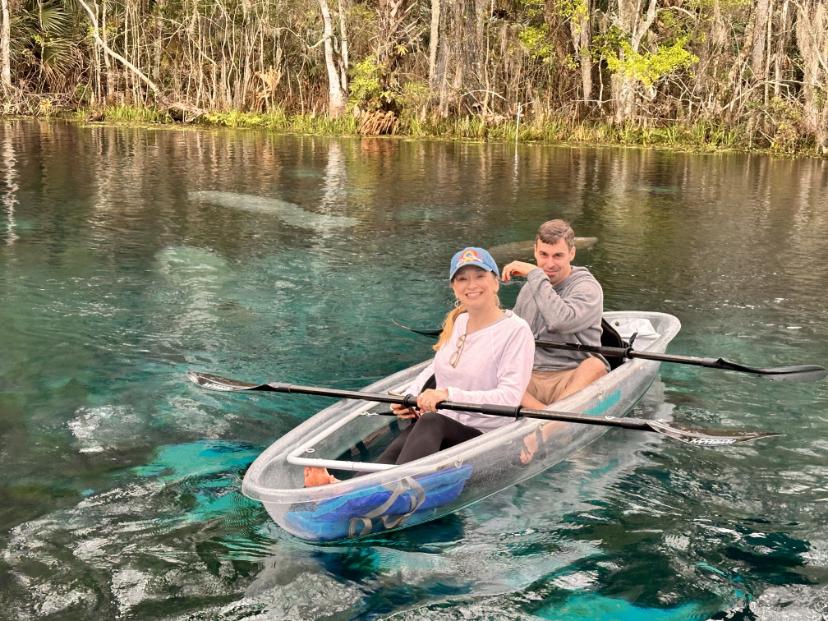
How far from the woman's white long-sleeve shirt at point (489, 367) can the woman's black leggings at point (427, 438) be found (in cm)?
10

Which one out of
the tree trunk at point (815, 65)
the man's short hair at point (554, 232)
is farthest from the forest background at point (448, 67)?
the man's short hair at point (554, 232)

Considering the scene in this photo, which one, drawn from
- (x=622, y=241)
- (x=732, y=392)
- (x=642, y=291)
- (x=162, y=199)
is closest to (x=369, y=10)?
(x=162, y=199)

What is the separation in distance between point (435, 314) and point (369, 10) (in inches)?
1142

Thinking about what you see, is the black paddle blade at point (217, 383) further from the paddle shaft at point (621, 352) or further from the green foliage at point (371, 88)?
the green foliage at point (371, 88)

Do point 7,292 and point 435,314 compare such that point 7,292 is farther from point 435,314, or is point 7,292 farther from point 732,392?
point 732,392

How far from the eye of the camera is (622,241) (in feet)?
44.3

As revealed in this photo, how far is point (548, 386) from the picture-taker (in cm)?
577

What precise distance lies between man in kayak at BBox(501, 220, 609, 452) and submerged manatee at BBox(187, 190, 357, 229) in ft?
28.4

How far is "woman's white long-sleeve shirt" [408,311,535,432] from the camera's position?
4816mm

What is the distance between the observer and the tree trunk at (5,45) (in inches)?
1346

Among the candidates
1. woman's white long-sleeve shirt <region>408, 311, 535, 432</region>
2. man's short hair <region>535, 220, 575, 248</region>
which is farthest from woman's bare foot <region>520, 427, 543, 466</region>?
man's short hair <region>535, 220, 575, 248</region>

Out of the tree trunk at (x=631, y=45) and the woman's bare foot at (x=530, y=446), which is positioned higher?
the tree trunk at (x=631, y=45)

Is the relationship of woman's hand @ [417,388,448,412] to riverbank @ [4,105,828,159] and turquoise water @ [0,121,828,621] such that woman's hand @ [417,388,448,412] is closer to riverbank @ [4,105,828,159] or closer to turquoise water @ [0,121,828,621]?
turquoise water @ [0,121,828,621]

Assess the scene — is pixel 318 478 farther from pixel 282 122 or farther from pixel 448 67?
pixel 282 122
